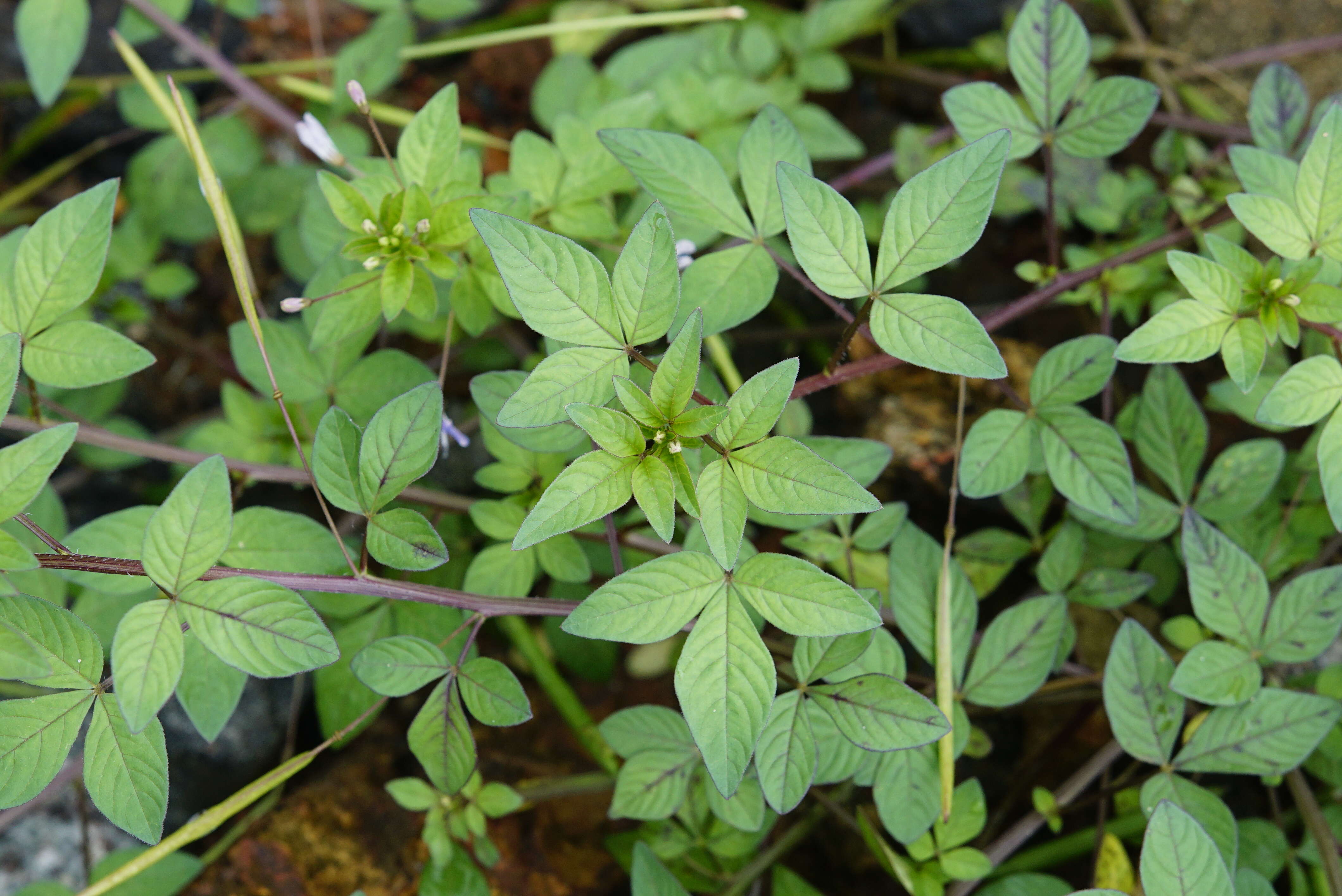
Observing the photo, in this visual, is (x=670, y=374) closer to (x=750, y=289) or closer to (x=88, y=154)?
(x=750, y=289)

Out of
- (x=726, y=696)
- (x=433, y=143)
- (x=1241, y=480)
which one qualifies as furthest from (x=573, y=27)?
(x=1241, y=480)

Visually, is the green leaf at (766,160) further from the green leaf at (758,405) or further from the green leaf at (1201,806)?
the green leaf at (1201,806)

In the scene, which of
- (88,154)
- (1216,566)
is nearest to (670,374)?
(1216,566)

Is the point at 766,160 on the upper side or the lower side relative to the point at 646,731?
upper

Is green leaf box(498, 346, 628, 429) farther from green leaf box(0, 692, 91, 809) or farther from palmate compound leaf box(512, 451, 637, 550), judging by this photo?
green leaf box(0, 692, 91, 809)

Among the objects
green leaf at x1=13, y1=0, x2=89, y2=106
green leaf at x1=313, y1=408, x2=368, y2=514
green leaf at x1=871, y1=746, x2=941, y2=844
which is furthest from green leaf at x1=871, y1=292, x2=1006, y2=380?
green leaf at x1=13, y1=0, x2=89, y2=106

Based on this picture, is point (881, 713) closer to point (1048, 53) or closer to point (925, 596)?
point (925, 596)

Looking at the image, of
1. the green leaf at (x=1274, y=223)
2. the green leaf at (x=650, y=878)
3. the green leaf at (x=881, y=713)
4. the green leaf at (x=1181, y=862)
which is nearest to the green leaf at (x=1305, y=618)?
the green leaf at (x=1181, y=862)
